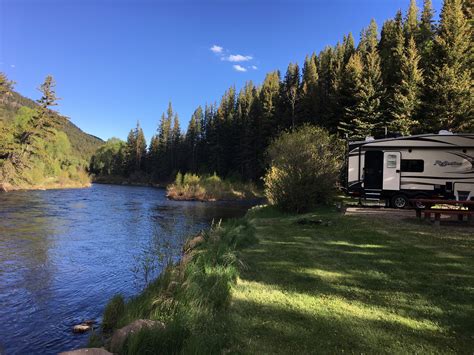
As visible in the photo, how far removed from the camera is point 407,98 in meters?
32.2

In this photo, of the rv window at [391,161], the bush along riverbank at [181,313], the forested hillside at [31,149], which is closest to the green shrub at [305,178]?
the rv window at [391,161]

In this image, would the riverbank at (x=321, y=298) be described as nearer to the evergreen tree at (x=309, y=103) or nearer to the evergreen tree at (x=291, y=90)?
the evergreen tree at (x=309, y=103)

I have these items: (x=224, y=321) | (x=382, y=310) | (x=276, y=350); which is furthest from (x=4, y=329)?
(x=382, y=310)

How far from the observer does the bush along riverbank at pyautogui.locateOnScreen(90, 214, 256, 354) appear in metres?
4.70

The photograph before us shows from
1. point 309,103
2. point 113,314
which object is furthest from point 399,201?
point 309,103

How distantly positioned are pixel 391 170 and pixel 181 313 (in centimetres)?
1387

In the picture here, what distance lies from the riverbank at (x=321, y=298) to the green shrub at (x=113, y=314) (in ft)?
0.82

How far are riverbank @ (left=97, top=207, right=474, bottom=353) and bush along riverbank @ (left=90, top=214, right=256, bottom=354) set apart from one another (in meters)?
0.02

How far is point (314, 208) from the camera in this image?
19562mm

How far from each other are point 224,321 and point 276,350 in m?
1.15

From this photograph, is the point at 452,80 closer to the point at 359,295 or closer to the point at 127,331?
the point at 359,295

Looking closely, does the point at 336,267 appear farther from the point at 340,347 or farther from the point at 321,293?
the point at 340,347

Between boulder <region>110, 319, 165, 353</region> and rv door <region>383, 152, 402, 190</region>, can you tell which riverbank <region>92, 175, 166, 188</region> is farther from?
boulder <region>110, 319, 165, 353</region>

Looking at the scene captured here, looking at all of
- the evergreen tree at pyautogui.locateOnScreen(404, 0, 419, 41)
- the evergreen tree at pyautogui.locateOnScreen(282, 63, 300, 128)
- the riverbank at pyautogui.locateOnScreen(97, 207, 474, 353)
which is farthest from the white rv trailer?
the evergreen tree at pyautogui.locateOnScreen(404, 0, 419, 41)
